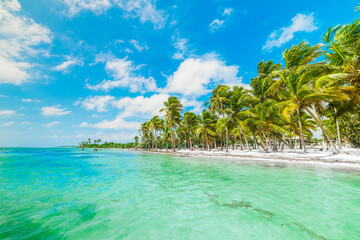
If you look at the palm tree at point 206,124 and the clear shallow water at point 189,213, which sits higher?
the palm tree at point 206,124

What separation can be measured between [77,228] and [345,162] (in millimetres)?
19120

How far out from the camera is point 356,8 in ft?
28.4

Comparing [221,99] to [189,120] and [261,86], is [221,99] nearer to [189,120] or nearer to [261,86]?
[261,86]

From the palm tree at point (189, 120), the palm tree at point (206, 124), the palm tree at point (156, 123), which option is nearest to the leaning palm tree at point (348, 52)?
the palm tree at point (206, 124)

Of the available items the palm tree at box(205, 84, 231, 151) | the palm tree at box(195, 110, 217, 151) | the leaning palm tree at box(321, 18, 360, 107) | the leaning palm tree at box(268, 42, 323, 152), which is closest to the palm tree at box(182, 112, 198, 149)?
the palm tree at box(195, 110, 217, 151)

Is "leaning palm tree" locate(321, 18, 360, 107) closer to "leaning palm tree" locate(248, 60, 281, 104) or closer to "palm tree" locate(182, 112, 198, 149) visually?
"leaning palm tree" locate(248, 60, 281, 104)

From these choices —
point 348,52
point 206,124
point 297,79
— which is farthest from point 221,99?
point 348,52

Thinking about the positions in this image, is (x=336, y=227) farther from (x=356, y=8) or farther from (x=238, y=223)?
(x=356, y=8)

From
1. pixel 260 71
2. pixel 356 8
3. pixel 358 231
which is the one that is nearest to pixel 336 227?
pixel 358 231

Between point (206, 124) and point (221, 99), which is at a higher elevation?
point (221, 99)

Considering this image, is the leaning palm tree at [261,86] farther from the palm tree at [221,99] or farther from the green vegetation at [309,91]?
the palm tree at [221,99]

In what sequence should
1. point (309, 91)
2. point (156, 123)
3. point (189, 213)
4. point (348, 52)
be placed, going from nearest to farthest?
point (189, 213) → point (348, 52) → point (309, 91) → point (156, 123)

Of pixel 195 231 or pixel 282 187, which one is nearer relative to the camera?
pixel 195 231

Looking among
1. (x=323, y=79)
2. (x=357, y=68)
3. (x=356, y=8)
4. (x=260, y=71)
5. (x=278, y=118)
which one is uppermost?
(x=260, y=71)
